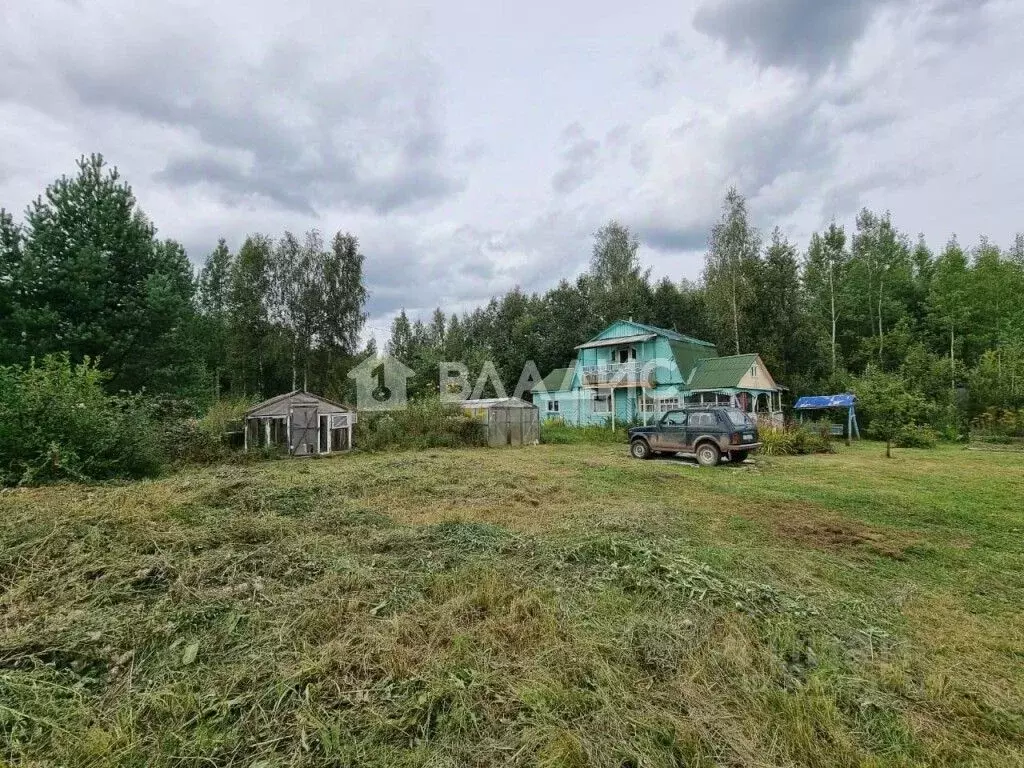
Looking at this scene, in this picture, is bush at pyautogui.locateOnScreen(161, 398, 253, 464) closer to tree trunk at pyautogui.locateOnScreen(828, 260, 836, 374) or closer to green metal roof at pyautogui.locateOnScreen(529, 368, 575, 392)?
green metal roof at pyautogui.locateOnScreen(529, 368, 575, 392)

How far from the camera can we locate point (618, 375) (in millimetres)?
26844

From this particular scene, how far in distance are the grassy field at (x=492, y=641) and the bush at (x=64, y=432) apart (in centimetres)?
346

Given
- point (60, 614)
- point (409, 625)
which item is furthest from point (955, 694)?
point (60, 614)

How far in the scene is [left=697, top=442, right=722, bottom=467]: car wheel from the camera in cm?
1326

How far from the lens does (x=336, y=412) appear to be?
1825 cm

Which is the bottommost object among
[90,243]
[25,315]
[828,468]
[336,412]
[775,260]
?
[828,468]

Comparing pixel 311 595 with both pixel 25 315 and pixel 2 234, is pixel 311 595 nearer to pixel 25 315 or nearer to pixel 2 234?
pixel 25 315

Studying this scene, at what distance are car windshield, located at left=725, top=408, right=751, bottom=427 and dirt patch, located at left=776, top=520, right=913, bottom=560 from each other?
6.84 metres

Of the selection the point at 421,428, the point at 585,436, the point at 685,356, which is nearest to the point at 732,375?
the point at 685,356

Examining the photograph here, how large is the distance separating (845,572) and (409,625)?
444 cm

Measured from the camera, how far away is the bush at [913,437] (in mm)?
17922

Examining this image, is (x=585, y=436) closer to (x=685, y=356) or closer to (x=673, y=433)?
(x=673, y=433)

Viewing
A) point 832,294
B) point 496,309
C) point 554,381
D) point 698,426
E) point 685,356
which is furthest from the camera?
point 496,309

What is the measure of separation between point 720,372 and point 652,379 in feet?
11.6
